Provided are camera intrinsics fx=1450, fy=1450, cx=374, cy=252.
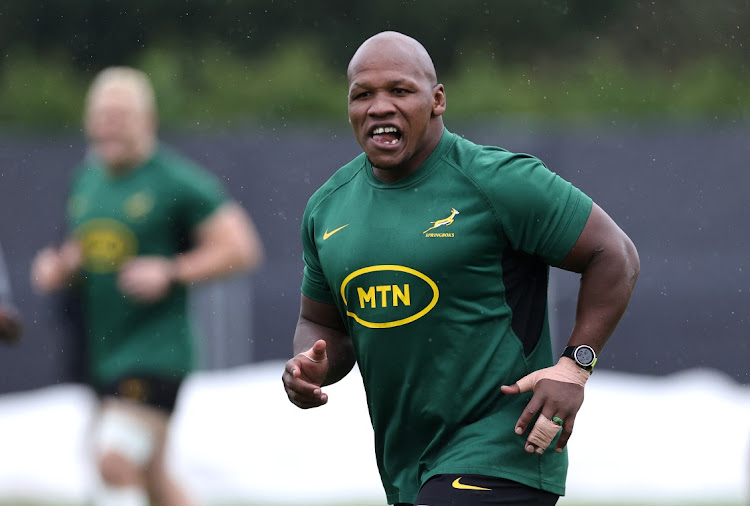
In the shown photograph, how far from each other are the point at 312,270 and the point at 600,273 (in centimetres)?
102

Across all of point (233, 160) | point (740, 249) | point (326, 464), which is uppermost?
point (233, 160)

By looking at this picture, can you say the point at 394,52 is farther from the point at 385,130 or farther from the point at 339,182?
the point at 339,182

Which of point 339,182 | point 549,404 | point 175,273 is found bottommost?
point 175,273

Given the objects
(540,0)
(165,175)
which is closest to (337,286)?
(165,175)

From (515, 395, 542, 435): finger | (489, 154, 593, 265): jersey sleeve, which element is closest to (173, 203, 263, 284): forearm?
(489, 154, 593, 265): jersey sleeve

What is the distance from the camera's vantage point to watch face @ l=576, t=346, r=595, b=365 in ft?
14.3

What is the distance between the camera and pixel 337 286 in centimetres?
462

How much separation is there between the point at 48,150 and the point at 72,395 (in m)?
3.24

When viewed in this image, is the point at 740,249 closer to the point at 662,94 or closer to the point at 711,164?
the point at 711,164

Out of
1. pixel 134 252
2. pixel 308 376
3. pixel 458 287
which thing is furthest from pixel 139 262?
pixel 458 287

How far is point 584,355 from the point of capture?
4359 mm

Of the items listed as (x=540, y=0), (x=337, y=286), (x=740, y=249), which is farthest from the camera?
(x=540, y=0)

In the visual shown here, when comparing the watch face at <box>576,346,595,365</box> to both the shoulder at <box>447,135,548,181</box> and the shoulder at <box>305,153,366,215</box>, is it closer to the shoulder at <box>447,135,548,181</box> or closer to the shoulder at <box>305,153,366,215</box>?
the shoulder at <box>447,135,548,181</box>

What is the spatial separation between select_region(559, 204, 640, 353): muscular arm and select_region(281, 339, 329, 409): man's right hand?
0.77 metres
